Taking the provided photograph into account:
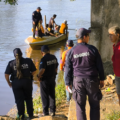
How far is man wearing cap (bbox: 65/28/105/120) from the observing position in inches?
151

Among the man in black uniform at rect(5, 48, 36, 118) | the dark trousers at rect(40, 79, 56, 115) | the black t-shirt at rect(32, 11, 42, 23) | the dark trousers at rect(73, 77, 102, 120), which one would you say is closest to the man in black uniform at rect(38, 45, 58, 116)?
the dark trousers at rect(40, 79, 56, 115)

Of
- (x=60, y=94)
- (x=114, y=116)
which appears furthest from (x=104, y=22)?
(x=114, y=116)

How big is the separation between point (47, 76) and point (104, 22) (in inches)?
97.3

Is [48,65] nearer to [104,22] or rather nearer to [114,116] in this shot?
[114,116]

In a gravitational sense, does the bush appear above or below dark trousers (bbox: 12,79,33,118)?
below

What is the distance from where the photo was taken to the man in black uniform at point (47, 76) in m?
5.23

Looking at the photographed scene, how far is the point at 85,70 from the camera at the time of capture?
12.7 ft

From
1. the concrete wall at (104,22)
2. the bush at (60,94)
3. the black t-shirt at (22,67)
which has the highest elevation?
the concrete wall at (104,22)

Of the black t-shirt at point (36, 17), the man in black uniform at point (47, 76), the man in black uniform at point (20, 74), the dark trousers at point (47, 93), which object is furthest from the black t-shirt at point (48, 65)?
the black t-shirt at point (36, 17)

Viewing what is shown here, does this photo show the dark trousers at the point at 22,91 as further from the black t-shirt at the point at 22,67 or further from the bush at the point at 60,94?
the bush at the point at 60,94

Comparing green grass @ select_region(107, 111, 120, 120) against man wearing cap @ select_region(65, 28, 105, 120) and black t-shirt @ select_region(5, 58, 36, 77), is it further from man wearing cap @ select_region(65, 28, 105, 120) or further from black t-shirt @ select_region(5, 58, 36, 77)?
black t-shirt @ select_region(5, 58, 36, 77)

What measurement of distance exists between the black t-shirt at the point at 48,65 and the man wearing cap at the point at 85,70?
131 centimetres

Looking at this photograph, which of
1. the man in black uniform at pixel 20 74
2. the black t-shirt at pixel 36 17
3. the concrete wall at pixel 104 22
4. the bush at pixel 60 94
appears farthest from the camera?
the black t-shirt at pixel 36 17

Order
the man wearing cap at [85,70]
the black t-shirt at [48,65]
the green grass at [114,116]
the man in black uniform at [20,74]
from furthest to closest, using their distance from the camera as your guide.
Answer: the black t-shirt at [48,65]
the man in black uniform at [20,74]
the green grass at [114,116]
the man wearing cap at [85,70]
